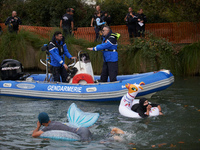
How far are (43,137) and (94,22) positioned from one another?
9844 mm

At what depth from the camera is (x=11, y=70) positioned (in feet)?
39.3

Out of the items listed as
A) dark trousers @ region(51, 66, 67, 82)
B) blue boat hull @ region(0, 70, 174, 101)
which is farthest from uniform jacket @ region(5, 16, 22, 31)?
dark trousers @ region(51, 66, 67, 82)

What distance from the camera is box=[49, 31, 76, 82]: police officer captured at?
1093 centimetres

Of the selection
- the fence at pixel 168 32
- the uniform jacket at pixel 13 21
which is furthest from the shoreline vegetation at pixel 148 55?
the fence at pixel 168 32

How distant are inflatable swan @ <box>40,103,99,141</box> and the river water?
0.10m

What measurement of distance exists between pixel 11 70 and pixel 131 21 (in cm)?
657

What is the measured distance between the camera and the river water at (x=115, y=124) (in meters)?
7.14

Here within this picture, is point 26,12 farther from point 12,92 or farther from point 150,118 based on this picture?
point 150,118

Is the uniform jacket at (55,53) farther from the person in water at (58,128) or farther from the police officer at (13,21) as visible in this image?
the police officer at (13,21)

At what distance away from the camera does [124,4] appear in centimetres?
2089

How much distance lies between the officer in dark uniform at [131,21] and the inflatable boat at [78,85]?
5103 mm

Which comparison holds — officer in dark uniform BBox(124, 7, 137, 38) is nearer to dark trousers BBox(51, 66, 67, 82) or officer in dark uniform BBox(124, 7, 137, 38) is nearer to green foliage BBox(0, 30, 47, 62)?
green foliage BBox(0, 30, 47, 62)

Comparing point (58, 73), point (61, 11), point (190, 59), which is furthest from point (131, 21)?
point (58, 73)

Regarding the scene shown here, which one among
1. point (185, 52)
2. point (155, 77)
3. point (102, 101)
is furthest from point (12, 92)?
point (185, 52)
